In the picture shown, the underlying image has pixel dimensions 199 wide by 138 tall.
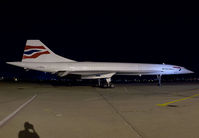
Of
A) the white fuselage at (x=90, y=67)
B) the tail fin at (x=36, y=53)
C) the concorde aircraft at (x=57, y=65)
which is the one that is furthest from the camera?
the tail fin at (x=36, y=53)

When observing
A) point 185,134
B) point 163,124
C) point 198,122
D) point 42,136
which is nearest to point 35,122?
point 42,136

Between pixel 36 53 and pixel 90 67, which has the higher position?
pixel 36 53

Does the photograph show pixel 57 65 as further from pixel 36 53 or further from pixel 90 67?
pixel 90 67

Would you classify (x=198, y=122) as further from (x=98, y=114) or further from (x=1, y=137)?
(x=1, y=137)

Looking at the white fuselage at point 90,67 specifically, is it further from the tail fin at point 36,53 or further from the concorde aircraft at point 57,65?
the tail fin at point 36,53

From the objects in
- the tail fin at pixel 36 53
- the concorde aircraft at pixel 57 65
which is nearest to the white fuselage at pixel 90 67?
the concorde aircraft at pixel 57 65

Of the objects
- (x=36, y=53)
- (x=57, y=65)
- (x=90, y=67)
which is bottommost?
(x=90, y=67)

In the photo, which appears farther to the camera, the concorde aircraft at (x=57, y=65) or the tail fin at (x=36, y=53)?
the tail fin at (x=36, y=53)

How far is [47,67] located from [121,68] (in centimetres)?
974

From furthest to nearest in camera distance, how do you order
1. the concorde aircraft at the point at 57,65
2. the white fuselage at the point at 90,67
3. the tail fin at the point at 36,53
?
the tail fin at the point at 36,53, the concorde aircraft at the point at 57,65, the white fuselage at the point at 90,67

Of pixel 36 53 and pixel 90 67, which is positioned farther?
pixel 90 67

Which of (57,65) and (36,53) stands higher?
(36,53)

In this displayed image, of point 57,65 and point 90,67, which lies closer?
point 57,65

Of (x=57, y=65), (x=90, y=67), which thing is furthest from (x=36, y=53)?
(x=90, y=67)
